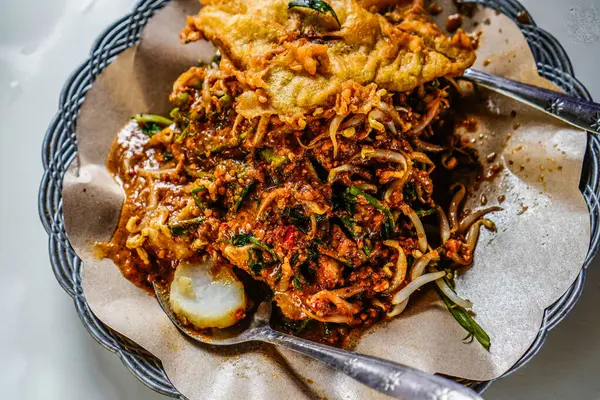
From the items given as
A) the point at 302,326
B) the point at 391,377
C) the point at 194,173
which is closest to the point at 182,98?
the point at 194,173

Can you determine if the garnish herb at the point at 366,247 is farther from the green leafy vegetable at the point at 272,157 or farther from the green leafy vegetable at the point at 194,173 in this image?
the green leafy vegetable at the point at 194,173

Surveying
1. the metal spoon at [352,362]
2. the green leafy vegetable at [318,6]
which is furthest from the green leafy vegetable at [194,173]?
the green leafy vegetable at [318,6]

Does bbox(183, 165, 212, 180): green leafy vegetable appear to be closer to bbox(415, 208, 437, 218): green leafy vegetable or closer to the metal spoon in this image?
the metal spoon

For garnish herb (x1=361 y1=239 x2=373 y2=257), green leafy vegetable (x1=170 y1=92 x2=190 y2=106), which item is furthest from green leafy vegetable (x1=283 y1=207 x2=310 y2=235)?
green leafy vegetable (x1=170 y1=92 x2=190 y2=106)

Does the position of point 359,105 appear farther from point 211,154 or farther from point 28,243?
point 28,243

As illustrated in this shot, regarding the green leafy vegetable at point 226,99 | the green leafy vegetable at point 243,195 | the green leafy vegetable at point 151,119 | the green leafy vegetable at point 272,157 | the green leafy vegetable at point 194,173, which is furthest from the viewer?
the green leafy vegetable at point 151,119

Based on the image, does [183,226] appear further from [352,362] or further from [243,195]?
[352,362]
